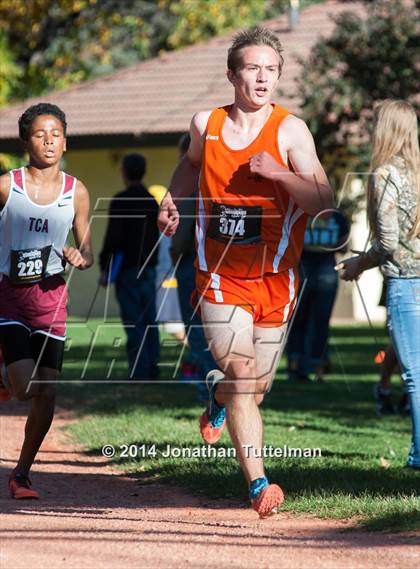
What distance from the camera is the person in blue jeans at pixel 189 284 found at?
37.2 feet

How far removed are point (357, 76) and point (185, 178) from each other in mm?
14322

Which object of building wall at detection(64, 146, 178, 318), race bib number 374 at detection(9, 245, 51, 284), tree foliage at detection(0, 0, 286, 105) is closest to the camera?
race bib number 374 at detection(9, 245, 51, 284)

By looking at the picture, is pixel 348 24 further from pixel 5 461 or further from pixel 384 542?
pixel 384 542

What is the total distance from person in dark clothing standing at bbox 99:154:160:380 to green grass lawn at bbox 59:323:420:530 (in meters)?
0.46

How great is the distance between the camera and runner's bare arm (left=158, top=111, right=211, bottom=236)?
22.9ft

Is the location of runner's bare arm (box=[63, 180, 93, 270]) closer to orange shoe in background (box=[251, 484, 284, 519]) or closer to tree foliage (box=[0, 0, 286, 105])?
orange shoe in background (box=[251, 484, 284, 519])

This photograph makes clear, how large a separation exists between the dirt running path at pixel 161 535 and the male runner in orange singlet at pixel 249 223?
15.3 inches

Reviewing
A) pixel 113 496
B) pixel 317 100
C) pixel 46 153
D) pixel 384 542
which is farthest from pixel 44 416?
pixel 317 100

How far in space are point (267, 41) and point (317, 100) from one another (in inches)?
573

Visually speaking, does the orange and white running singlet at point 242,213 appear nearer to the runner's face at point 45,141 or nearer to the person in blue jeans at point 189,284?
the runner's face at point 45,141

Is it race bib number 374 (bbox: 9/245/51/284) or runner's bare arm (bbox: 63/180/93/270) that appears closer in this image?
race bib number 374 (bbox: 9/245/51/284)

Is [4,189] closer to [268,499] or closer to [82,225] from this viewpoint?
[82,225]

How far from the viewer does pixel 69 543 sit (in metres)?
5.89

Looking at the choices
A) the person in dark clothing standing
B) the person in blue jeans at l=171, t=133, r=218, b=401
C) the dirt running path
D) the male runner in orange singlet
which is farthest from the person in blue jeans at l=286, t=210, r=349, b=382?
the male runner in orange singlet
